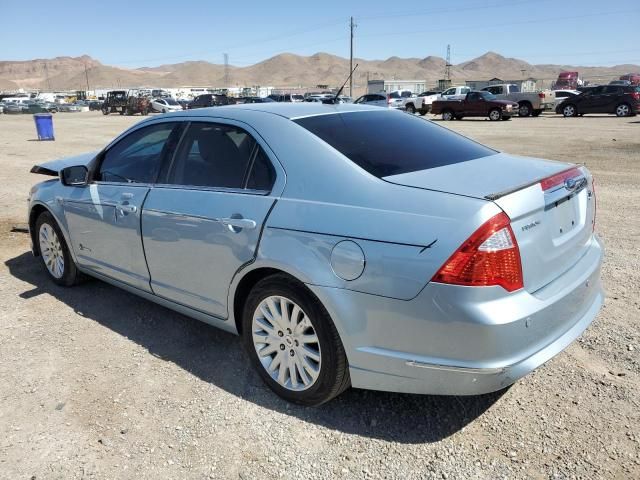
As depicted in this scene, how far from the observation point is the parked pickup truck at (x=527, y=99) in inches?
1152

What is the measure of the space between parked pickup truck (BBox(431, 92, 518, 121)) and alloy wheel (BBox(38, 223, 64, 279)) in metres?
25.6

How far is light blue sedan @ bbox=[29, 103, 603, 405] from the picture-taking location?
7.79 ft

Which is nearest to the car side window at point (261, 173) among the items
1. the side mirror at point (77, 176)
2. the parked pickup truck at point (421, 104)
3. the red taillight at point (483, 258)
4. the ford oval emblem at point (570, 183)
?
the red taillight at point (483, 258)

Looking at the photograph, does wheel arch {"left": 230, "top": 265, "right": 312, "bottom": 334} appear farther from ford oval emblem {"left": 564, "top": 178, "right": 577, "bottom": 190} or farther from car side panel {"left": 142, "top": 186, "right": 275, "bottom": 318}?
ford oval emblem {"left": 564, "top": 178, "right": 577, "bottom": 190}

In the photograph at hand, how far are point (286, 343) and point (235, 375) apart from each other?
630 millimetres

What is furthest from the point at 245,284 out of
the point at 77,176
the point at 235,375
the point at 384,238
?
the point at 77,176

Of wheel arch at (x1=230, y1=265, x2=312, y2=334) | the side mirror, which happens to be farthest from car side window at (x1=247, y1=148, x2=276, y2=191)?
the side mirror

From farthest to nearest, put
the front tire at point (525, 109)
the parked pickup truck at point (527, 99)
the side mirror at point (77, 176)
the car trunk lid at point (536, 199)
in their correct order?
the front tire at point (525, 109) < the parked pickup truck at point (527, 99) < the side mirror at point (77, 176) < the car trunk lid at point (536, 199)

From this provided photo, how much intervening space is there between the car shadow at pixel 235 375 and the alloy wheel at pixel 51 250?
0.18 metres

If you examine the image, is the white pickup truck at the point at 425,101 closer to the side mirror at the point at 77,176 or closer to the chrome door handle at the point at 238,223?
the side mirror at the point at 77,176

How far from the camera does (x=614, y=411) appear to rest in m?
2.90

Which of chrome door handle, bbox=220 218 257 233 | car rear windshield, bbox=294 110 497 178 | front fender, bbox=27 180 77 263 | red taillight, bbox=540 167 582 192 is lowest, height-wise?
front fender, bbox=27 180 77 263

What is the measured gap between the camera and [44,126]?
2148 cm

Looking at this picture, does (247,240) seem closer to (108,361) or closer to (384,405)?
(384,405)
